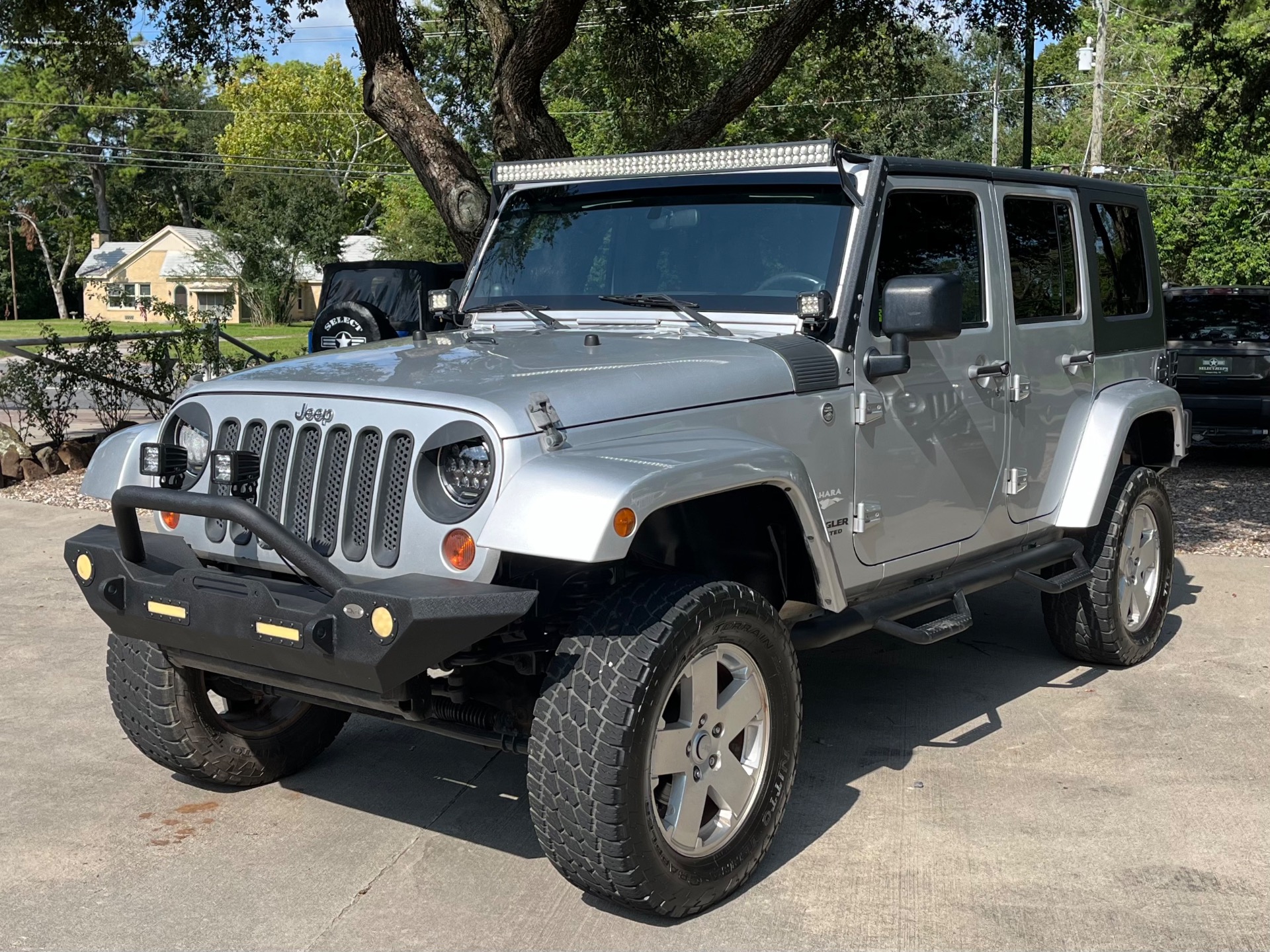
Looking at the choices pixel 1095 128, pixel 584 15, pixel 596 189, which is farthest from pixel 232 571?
pixel 1095 128

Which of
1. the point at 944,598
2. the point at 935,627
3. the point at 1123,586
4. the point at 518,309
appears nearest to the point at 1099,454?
the point at 1123,586

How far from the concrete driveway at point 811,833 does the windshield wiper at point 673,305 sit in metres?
1.63

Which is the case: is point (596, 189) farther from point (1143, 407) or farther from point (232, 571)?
point (1143, 407)

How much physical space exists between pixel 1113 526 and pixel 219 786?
387 centimetres

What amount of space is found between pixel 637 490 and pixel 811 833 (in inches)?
64.1

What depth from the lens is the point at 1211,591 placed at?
26.0 feet

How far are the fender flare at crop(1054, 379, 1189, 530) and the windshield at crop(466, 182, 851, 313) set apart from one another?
185 centimetres

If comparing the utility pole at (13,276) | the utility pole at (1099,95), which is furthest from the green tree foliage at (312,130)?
the utility pole at (1099,95)

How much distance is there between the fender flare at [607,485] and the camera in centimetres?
330

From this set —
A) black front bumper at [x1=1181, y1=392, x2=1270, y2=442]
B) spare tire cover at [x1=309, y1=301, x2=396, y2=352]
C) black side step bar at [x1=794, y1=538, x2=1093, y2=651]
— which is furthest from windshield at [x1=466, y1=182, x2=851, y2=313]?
black front bumper at [x1=1181, y1=392, x2=1270, y2=442]

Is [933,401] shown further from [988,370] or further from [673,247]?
[673,247]

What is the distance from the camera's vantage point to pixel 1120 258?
639 cm

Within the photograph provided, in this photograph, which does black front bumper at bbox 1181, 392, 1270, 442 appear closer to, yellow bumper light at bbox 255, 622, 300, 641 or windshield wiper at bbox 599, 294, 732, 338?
windshield wiper at bbox 599, 294, 732, 338

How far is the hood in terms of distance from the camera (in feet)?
12.1
